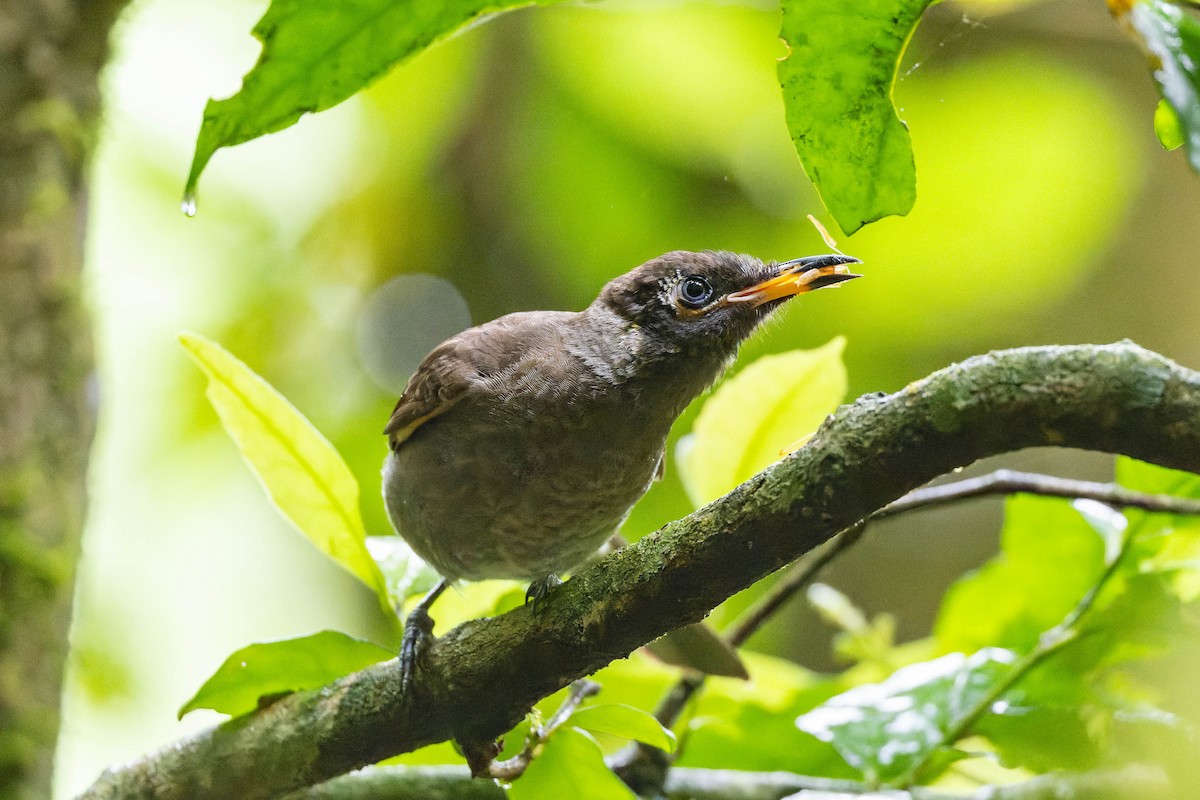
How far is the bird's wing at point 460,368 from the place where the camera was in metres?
2.48

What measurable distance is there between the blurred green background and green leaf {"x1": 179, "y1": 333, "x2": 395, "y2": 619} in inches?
62.6

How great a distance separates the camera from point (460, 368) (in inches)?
98.9

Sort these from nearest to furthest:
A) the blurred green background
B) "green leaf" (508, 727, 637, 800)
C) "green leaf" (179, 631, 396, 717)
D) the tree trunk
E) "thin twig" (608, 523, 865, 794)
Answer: "green leaf" (508, 727, 637, 800), "green leaf" (179, 631, 396, 717), "thin twig" (608, 523, 865, 794), the tree trunk, the blurred green background

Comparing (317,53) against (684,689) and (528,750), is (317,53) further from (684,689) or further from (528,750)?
(684,689)

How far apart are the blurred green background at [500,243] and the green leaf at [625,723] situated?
1.77 meters

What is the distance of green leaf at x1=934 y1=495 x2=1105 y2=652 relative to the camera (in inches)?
87.2

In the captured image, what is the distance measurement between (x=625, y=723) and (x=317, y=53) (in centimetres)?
118

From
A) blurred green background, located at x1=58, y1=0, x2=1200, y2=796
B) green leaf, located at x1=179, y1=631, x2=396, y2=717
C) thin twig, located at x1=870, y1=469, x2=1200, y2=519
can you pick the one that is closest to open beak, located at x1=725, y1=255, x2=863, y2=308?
thin twig, located at x1=870, y1=469, x2=1200, y2=519

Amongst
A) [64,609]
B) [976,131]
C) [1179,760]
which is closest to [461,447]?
[64,609]

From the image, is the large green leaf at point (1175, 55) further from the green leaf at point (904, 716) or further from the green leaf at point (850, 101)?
the green leaf at point (904, 716)

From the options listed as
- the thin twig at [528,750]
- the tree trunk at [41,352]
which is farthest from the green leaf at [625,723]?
the tree trunk at [41,352]

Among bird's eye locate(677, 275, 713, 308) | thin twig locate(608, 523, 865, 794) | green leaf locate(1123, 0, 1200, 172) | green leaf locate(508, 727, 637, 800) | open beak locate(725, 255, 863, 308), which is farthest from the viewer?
bird's eye locate(677, 275, 713, 308)

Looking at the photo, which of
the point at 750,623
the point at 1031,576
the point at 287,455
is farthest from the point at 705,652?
the point at 287,455

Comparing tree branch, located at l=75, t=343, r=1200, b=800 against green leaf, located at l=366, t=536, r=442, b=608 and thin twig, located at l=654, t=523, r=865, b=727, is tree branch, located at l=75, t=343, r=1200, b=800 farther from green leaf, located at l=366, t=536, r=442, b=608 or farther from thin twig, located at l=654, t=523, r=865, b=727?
thin twig, located at l=654, t=523, r=865, b=727
